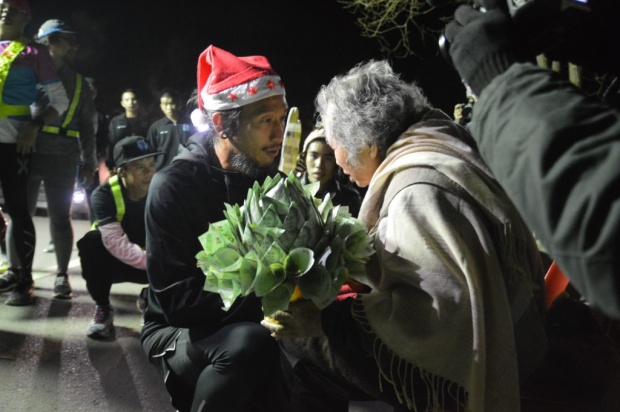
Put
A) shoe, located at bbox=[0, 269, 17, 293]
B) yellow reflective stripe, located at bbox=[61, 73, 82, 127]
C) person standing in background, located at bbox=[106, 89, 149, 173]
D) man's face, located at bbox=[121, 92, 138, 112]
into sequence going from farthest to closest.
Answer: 1. man's face, located at bbox=[121, 92, 138, 112]
2. person standing in background, located at bbox=[106, 89, 149, 173]
3. yellow reflective stripe, located at bbox=[61, 73, 82, 127]
4. shoe, located at bbox=[0, 269, 17, 293]

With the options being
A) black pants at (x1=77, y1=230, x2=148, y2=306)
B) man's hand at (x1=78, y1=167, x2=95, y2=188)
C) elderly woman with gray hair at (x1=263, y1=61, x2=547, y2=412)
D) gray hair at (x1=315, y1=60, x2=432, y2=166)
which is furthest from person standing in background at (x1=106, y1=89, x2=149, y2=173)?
elderly woman with gray hair at (x1=263, y1=61, x2=547, y2=412)

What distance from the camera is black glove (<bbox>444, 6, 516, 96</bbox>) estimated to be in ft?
3.84

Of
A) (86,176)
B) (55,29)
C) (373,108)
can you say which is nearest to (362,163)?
(373,108)

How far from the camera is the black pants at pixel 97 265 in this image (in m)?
4.63

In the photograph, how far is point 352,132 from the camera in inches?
102

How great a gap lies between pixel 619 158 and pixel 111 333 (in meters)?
4.34

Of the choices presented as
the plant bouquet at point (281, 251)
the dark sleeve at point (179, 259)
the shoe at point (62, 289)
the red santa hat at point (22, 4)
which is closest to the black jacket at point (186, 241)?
the dark sleeve at point (179, 259)

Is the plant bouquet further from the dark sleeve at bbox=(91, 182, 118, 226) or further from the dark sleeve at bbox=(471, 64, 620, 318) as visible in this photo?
the dark sleeve at bbox=(91, 182, 118, 226)

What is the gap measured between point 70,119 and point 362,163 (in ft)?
12.4

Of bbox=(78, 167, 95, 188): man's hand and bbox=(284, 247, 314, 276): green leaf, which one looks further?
bbox=(78, 167, 95, 188): man's hand

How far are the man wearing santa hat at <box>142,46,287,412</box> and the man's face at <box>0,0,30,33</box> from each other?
2735 mm

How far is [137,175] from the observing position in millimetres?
5125

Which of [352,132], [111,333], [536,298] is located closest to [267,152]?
[352,132]

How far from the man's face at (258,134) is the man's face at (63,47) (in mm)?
3406
